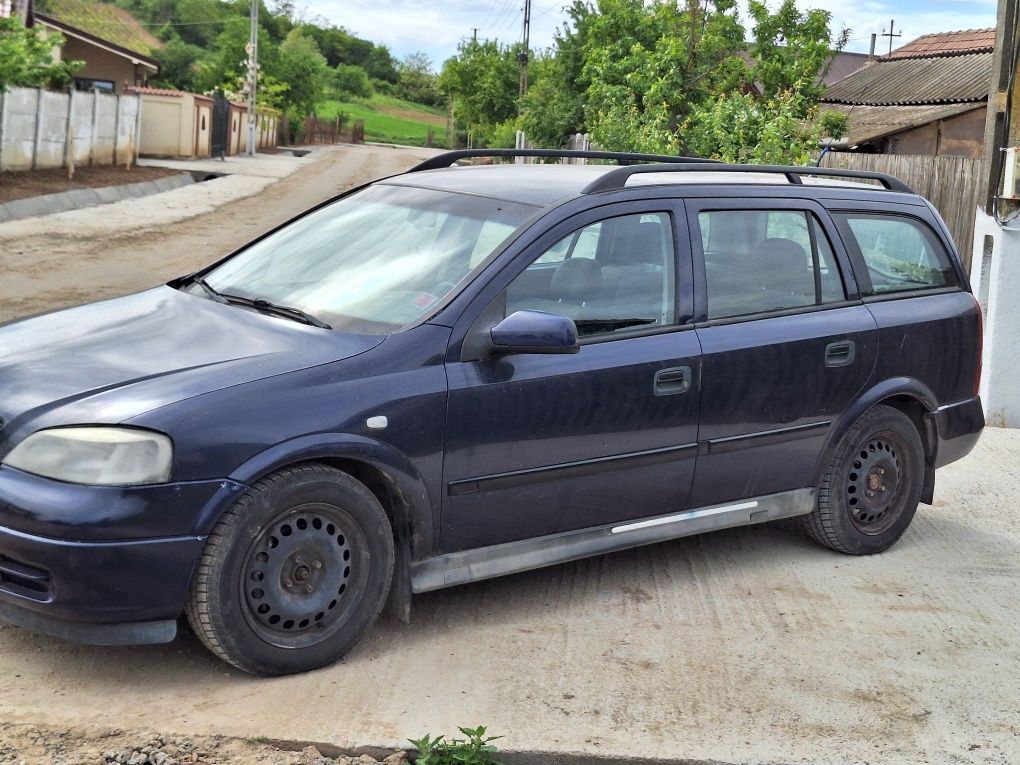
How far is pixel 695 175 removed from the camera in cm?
550

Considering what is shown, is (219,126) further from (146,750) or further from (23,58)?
(146,750)

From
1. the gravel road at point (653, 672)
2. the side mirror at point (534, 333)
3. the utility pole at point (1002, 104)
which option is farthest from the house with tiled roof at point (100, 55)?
the side mirror at point (534, 333)

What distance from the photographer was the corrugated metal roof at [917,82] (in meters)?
28.4

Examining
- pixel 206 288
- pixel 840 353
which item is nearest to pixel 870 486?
pixel 840 353

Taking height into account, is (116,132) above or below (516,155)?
above

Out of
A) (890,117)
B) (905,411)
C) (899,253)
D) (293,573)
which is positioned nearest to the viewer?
(293,573)

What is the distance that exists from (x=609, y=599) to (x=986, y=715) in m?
1.47

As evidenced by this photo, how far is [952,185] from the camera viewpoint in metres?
13.1

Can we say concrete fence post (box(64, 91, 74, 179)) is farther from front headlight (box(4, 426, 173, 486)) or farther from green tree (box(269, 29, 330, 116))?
green tree (box(269, 29, 330, 116))

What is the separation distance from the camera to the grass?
105 meters

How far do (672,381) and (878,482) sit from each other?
4.94 ft

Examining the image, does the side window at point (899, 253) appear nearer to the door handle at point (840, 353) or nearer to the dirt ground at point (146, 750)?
the door handle at point (840, 353)

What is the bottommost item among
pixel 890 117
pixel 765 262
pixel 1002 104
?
pixel 765 262

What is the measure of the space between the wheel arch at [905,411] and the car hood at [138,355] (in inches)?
89.6
